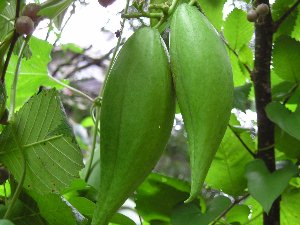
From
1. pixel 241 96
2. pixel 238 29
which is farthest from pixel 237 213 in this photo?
pixel 238 29

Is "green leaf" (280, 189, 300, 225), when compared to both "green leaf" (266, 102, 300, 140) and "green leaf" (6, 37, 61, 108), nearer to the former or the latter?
"green leaf" (266, 102, 300, 140)

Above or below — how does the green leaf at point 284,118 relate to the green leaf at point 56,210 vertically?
above

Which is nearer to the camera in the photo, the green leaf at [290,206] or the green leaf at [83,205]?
the green leaf at [83,205]

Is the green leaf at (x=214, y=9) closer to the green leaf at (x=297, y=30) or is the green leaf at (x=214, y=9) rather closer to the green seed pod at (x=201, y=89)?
the green leaf at (x=297, y=30)

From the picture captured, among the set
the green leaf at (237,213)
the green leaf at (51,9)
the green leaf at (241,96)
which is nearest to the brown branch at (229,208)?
the green leaf at (237,213)

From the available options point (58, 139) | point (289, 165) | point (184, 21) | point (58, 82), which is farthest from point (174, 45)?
point (58, 82)
